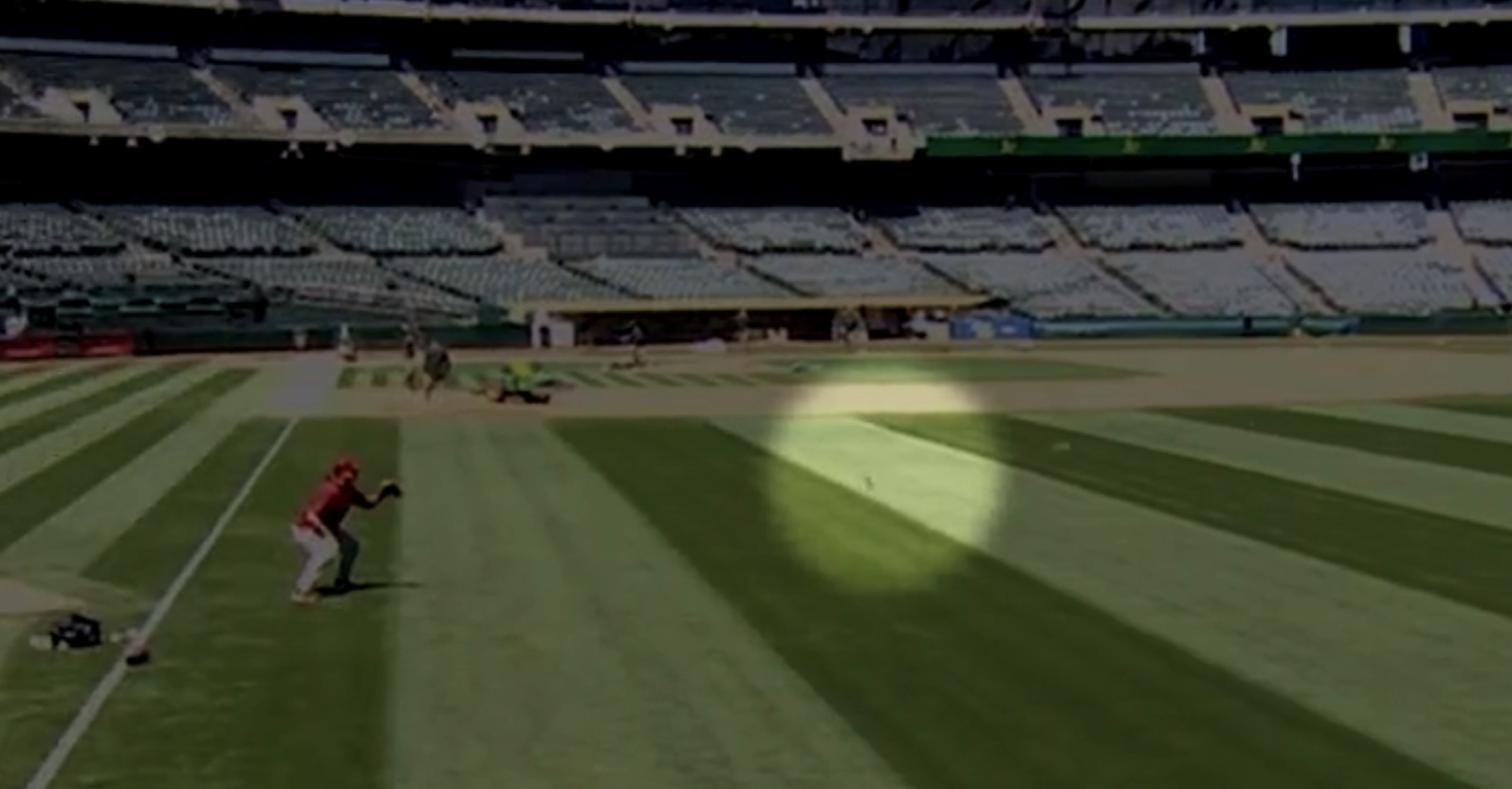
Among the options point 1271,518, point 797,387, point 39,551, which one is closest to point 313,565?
point 39,551

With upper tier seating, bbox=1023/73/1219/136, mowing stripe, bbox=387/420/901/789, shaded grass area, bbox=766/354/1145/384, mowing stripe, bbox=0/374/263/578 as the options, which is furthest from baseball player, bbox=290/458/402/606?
upper tier seating, bbox=1023/73/1219/136

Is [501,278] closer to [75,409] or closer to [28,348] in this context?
[28,348]

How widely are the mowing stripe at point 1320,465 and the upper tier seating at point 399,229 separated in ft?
158

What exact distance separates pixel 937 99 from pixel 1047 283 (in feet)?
Result: 44.0

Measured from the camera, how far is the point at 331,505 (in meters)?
17.5

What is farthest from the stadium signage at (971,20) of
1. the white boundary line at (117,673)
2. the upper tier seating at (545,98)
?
the white boundary line at (117,673)

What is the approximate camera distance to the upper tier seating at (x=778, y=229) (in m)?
87.9

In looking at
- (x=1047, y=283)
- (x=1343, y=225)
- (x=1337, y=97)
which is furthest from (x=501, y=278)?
(x=1337, y=97)

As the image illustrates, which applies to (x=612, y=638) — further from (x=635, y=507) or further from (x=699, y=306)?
(x=699, y=306)

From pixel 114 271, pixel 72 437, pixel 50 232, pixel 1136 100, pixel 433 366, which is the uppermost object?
pixel 1136 100

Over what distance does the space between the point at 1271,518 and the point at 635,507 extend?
26.2ft

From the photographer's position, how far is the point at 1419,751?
12.1 meters

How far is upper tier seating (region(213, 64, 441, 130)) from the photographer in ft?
279

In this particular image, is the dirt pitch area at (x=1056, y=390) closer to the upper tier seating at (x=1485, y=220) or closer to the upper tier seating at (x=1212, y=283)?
the upper tier seating at (x=1212, y=283)
